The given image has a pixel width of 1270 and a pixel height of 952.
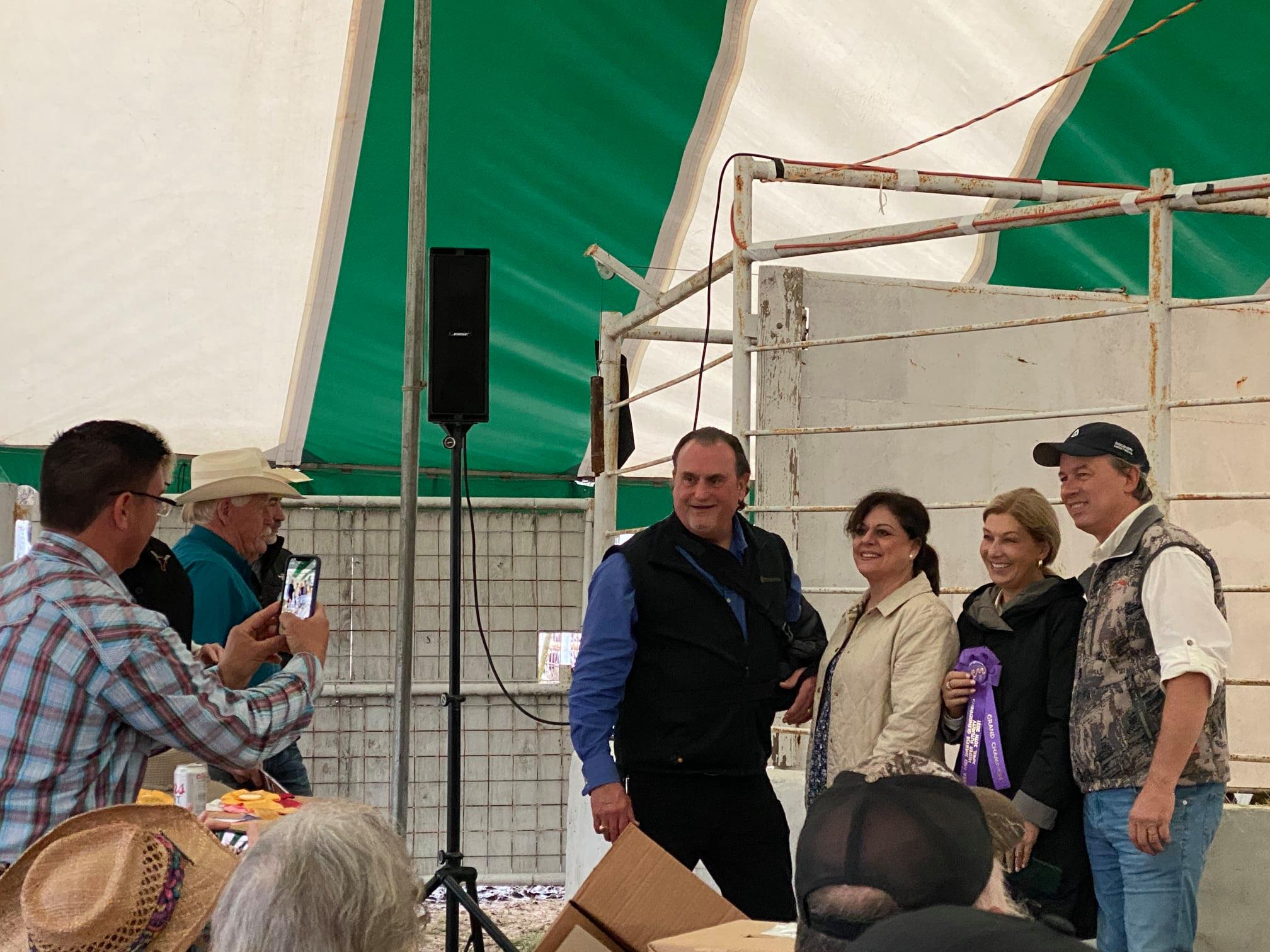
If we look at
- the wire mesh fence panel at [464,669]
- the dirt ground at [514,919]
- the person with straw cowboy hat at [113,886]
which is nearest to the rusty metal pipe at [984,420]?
the person with straw cowboy hat at [113,886]

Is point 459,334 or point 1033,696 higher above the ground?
point 459,334

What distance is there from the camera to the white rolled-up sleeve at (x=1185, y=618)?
2.69m

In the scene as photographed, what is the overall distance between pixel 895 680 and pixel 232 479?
214 centimetres

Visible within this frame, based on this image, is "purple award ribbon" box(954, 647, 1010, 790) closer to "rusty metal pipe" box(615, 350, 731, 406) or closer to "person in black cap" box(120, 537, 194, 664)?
"rusty metal pipe" box(615, 350, 731, 406)

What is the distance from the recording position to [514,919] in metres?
6.35

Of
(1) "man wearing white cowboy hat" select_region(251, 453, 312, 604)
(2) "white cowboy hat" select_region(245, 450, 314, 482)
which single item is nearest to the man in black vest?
(2) "white cowboy hat" select_region(245, 450, 314, 482)

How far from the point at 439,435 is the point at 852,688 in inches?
197

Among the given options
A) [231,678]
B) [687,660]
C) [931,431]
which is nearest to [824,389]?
[931,431]

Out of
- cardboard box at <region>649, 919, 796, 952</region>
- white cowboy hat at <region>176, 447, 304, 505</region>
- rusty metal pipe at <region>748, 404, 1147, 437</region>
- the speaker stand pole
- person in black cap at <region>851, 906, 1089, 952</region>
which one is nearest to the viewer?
person in black cap at <region>851, 906, 1089, 952</region>

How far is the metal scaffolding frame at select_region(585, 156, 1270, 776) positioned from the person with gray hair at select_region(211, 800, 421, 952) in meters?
2.35

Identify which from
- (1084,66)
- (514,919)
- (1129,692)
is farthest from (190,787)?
(514,919)

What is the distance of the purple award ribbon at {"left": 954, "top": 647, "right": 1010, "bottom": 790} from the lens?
3051 mm

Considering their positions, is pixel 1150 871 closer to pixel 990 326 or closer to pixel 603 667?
pixel 603 667

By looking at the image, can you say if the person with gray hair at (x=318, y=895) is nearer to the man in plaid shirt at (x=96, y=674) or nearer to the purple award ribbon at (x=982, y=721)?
the man in plaid shirt at (x=96, y=674)
